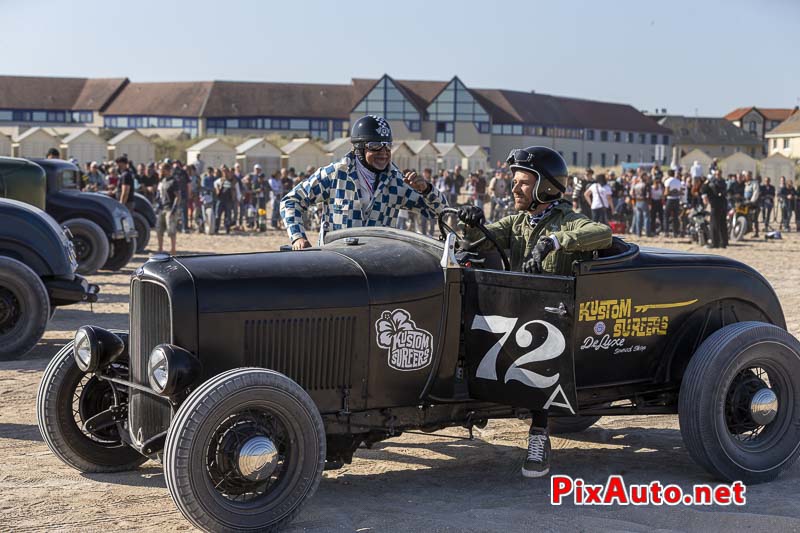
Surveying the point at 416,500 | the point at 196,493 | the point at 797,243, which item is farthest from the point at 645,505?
the point at 797,243

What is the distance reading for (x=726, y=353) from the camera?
19.5 feet

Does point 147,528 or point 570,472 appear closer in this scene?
point 147,528

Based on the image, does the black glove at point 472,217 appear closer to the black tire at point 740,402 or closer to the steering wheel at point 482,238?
the steering wheel at point 482,238

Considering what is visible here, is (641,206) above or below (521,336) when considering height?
above

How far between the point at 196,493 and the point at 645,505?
234 cm

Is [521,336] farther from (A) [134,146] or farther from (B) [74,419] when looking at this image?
(A) [134,146]

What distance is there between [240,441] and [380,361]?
36.3 inches

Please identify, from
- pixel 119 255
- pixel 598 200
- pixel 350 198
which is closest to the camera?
pixel 350 198

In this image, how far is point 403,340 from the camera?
5555 mm

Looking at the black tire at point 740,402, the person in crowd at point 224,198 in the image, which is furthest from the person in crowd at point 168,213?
the black tire at point 740,402

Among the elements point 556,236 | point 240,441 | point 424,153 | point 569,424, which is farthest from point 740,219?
point 424,153

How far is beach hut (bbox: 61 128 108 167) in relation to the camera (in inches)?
1889

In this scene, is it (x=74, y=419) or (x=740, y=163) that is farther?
(x=740, y=163)

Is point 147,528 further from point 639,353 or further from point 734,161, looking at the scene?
point 734,161
